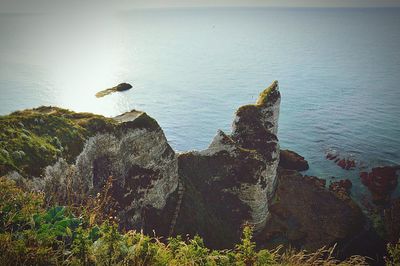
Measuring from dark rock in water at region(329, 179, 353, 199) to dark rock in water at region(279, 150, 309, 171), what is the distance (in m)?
7.56

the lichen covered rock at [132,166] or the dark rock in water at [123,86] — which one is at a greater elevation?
the dark rock in water at [123,86]

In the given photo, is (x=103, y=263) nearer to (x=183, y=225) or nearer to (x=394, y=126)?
(x=183, y=225)

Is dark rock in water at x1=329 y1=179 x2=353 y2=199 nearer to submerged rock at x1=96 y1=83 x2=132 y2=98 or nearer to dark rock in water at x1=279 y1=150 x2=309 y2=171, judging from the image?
dark rock in water at x1=279 y1=150 x2=309 y2=171

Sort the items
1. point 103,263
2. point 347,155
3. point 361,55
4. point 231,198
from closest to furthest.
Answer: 1. point 103,263
2. point 231,198
3. point 347,155
4. point 361,55

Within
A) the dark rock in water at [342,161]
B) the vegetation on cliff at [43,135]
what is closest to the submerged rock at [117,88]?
the dark rock in water at [342,161]

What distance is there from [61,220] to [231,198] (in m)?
34.3

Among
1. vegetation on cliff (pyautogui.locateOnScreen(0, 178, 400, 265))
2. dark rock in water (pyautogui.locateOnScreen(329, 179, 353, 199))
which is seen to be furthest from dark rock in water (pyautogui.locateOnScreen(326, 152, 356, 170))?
vegetation on cliff (pyautogui.locateOnScreen(0, 178, 400, 265))

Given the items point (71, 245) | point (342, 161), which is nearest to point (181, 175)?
point (71, 245)

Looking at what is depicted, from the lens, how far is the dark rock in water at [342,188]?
52.8m

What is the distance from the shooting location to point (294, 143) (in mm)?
76312

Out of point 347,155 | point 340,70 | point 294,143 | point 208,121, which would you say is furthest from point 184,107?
point 340,70

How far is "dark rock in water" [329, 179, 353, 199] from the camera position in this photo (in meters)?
52.8

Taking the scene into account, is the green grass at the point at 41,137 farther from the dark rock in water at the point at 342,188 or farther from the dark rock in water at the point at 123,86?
the dark rock in water at the point at 123,86

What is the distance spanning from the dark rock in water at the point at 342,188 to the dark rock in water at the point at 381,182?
3325 mm
